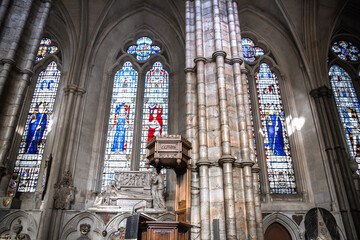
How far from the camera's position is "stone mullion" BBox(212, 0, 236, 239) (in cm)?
685

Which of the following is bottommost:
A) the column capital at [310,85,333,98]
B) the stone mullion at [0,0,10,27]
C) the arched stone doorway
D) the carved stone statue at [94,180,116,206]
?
the arched stone doorway

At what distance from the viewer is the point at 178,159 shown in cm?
734

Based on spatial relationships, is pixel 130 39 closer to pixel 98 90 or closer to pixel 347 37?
pixel 98 90

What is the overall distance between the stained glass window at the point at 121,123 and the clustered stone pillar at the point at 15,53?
5.05 meters

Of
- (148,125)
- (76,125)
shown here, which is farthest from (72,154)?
(148,125)

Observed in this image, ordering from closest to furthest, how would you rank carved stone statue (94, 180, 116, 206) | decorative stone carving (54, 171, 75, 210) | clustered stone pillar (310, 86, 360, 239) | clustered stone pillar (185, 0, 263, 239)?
clustered stone pillar (185, 0, 263, 239)
carved stone statue (94, 180, 116, 206)
clustered stone pillar (310, 86, 360, 239)
decorative stone carving (54, 171, 75, 210)

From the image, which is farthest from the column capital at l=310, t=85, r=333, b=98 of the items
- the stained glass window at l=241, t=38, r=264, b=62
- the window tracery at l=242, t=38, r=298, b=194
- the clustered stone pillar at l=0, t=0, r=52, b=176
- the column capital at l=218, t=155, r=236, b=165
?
the clustered stone pillar at l=0, t=0, r=52, b=176

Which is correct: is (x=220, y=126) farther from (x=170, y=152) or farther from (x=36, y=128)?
(x=36, y=128)

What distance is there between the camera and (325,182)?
11.7m

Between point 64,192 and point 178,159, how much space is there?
6178mm

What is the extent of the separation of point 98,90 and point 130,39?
3696 millimetres

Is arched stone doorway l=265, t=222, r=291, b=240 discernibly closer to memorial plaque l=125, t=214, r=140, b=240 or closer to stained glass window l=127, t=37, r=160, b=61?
memorial plaque l=125, t=214, r=140, b=240

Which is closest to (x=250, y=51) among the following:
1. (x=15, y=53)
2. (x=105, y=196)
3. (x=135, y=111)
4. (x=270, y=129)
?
(x=270, y=129)

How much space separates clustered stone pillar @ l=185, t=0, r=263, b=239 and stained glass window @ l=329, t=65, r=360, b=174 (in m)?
7.42
